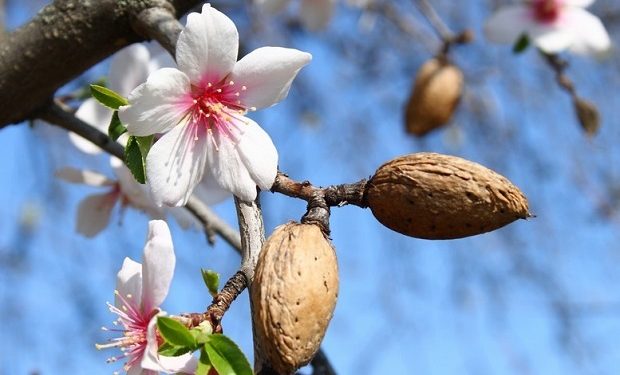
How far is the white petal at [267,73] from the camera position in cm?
104

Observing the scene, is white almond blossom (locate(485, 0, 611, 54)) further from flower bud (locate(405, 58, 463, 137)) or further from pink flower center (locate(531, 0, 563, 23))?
flower bud (locate(405, 58, 463, 137))

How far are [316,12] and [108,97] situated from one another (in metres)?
1.31

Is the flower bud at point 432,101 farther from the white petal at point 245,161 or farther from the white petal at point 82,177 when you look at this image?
the white petal at point 245,161

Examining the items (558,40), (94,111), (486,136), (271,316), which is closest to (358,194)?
(271,316)

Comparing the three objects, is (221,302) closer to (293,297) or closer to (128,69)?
(293,297)

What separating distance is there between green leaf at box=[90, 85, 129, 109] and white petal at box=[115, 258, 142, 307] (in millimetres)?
182

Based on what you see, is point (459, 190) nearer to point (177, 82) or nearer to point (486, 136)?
point (177, 82)

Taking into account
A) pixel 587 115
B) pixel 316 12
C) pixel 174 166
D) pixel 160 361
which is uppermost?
pixel 316 12

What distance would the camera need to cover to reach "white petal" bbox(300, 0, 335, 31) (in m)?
2.26

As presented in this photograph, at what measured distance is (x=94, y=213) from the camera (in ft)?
5.18

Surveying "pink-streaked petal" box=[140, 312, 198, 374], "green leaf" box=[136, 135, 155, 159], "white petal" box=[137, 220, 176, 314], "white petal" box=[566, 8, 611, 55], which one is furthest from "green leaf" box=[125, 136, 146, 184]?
"white petal" box=[566, 8, 611, 55]

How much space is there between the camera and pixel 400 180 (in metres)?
0.92

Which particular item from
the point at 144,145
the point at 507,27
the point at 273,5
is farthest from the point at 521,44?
the point at 144,145

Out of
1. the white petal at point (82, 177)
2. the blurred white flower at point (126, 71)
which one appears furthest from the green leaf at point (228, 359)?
the white petal at point (82, 177)
